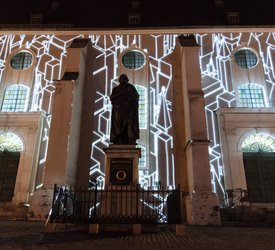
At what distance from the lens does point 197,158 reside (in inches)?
578

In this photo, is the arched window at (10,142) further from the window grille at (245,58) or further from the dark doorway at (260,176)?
the window grille at (245,58)

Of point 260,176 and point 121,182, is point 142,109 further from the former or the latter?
point 121,182

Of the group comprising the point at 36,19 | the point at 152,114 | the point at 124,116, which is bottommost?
the point at 124,116

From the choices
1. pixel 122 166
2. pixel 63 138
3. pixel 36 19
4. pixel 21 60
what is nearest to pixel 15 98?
pixel 21 60

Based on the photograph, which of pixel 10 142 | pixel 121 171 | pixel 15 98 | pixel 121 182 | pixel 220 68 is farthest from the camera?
pixel 220 68

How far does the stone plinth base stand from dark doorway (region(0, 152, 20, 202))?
10.5 metres

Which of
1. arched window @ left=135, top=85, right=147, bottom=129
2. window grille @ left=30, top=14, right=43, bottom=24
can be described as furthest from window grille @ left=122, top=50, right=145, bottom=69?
window grille @ left=30, top=14, right=43, bottom=24

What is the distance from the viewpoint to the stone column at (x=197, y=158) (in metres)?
13.8

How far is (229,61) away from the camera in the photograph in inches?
803

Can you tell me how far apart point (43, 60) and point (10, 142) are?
6.07 meters

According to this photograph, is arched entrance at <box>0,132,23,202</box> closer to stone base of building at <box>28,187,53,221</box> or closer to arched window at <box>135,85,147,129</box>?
stone base of building at <box>28,187,53,221</box>

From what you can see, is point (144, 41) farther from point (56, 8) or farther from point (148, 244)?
point (148, 244)

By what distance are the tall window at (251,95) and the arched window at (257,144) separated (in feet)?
7.19

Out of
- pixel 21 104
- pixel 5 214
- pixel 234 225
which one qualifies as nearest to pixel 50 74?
pixel 21 104
